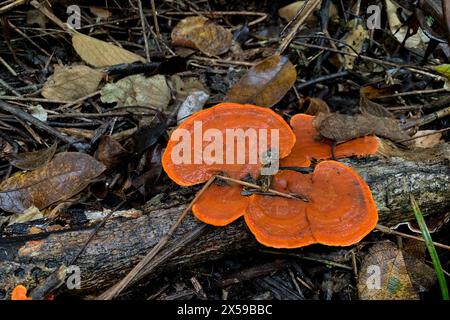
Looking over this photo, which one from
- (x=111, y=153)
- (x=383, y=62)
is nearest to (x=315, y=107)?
(x=383, y=62)

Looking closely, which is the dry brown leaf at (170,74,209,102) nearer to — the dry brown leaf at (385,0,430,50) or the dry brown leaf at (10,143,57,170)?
the dry brown leaf at (10,143,57,170)

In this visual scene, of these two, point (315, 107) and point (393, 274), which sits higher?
point (315, 107)

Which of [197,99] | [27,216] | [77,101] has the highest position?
[77,101]

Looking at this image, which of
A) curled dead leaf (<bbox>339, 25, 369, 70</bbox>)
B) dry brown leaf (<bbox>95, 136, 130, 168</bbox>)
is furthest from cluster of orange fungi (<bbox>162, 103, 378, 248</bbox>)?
curled dead leaf (<bbox>339, 25, 369, 70</bbox>)

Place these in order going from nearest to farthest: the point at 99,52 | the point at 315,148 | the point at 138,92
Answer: the point at 315,148 < the point at 138,92 < the point at 99,52

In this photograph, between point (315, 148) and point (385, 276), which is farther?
point (315, 148)

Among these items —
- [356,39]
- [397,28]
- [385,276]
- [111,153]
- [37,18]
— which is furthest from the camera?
→ [397,28]

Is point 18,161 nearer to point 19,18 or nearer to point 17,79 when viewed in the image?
point 17,79

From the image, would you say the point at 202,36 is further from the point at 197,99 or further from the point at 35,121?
the point at 35,121
